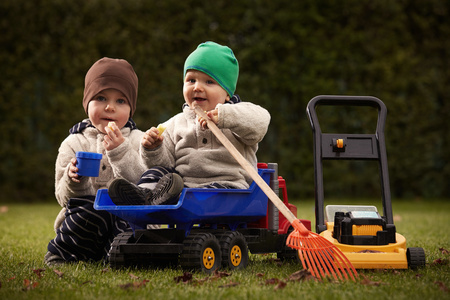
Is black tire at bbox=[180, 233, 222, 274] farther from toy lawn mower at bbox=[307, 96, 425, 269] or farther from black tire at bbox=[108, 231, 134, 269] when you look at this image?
toy lawn mower at bbox=[307, 96, 425, 269]

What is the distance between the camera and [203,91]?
321 centimetres

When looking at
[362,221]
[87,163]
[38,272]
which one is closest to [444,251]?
[362,221]

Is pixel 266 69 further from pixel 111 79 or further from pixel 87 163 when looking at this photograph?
pixel 87 163

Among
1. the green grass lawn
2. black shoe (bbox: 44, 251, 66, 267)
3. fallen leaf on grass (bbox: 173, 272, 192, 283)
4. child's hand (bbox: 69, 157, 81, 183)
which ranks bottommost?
the green grass lawn

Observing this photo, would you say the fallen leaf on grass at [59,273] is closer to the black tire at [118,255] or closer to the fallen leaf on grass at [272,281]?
the black tire at [118,255]

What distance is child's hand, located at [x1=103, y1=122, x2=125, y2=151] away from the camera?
10.3 feet

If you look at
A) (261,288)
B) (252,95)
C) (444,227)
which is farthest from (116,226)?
(252,95)

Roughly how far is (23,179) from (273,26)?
4.55m

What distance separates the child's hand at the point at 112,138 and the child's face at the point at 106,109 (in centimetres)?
27

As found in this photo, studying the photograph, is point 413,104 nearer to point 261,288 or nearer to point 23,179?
point 23,179

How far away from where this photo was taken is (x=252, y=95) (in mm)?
8711

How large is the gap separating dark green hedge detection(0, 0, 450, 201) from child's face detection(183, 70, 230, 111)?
537 centimetres

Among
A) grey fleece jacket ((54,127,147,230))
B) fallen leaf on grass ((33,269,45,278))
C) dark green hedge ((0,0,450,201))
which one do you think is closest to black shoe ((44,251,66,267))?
grey fleece jacket ((54,127,147,230))

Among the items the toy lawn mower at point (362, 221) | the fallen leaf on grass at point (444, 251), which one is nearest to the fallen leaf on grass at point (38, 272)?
the toy lawn mower at point (362, 221)
